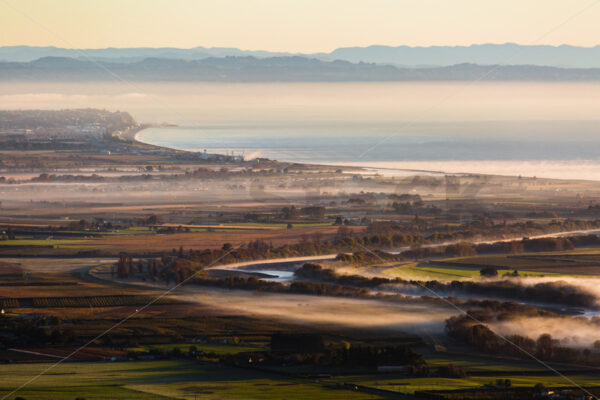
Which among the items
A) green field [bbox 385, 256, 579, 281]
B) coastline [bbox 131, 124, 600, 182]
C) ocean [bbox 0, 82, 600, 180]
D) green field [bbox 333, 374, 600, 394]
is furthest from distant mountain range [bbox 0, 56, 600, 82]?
green field [bbox 333, 374, 600, 394]

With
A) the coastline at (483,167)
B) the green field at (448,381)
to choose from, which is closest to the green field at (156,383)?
the green field at (448,381)

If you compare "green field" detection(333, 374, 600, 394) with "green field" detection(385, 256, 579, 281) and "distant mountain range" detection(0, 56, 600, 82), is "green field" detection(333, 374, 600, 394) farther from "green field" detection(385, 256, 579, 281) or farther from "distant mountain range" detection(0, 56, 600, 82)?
"distant mountain range" detection(0, 56, 600, 82)

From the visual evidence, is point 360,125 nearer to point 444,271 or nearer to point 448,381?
point 444,271

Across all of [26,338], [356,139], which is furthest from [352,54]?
[26,338]

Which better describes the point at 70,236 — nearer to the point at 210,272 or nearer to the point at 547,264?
the point at 210,272

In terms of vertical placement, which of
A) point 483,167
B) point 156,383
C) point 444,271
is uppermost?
point 483,167

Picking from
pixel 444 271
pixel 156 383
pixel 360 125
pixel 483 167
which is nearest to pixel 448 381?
pixel 156 383
